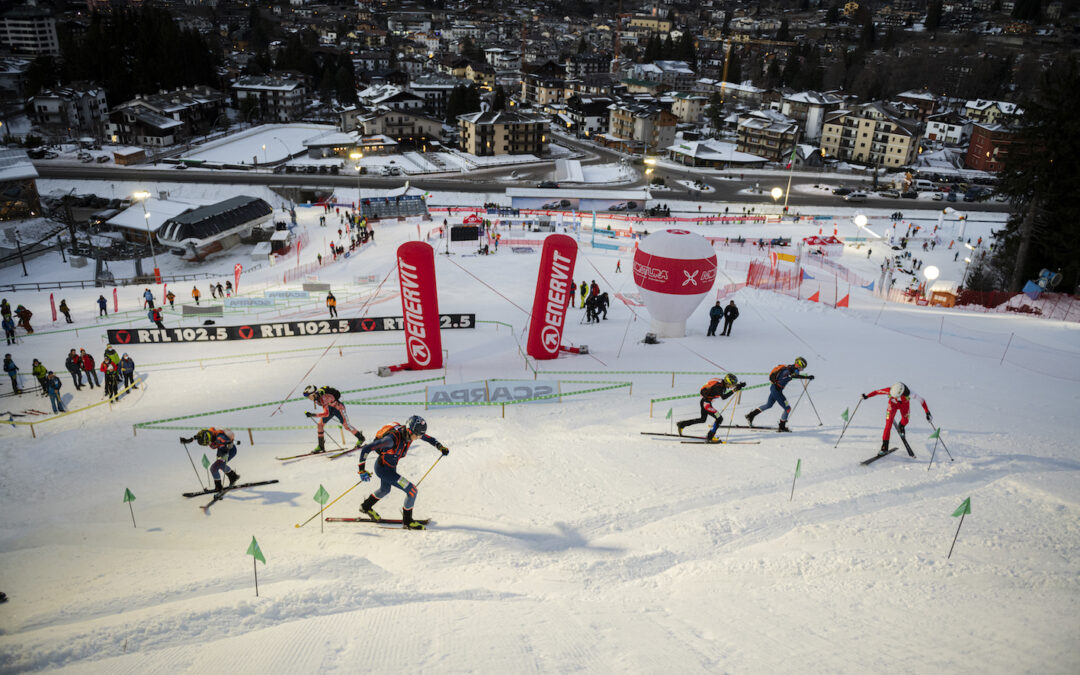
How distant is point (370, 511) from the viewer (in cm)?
1014

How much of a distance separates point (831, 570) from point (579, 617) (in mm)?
3636

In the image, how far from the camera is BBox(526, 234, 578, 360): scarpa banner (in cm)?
1714

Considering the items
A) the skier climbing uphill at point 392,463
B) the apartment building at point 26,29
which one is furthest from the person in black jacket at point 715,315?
the apartment building at point 26,29

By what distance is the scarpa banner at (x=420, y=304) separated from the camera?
16656 mm

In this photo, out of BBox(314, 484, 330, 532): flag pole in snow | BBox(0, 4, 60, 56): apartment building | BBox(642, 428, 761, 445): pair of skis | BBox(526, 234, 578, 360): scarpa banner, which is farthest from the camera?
BBox(0, 4, 60, 56): apartment building

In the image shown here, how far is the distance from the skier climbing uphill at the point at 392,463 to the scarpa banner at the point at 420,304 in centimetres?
728

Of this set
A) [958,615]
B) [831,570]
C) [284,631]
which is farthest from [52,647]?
[958,615]

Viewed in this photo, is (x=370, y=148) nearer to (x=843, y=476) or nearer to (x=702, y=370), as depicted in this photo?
(x=702, y=370)

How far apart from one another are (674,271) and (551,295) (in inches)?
155

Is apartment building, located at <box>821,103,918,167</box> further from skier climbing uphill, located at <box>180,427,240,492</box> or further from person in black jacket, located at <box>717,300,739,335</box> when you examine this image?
skier climbing uphill, located at <box>180,427,240,492</box>

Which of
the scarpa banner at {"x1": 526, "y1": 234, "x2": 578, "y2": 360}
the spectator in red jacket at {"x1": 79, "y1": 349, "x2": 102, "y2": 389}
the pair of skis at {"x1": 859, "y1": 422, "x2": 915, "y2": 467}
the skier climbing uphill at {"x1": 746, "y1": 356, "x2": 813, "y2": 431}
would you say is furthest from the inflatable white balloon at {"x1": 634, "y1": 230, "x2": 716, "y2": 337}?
the spectator in red jacket at {"x1": 79, "y1": 349, "x2": 102, "y2": 389}

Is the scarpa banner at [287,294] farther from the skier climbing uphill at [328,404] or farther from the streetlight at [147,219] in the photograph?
the skier climbing uphill at [328,404]

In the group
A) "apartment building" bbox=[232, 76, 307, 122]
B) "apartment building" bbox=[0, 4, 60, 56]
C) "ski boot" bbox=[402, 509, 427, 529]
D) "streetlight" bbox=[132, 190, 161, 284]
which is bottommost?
"streetlight" bbox=[132, 190, 161, 284]

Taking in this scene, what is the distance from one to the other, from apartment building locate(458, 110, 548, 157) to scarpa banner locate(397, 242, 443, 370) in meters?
63.1
